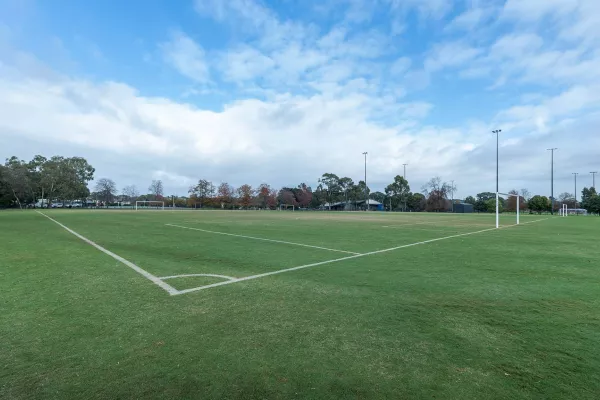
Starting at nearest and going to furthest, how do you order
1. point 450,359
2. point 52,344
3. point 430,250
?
point 450,359
point 52,344
point 430,250

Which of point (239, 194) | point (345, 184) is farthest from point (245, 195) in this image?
point (345, 184)

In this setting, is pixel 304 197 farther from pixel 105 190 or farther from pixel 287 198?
pixel 105 190

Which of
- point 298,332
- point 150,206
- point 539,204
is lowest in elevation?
point 150,206

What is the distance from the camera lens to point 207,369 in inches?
111

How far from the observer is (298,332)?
3.67 meters

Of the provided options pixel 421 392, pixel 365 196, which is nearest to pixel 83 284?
pixel 421 392

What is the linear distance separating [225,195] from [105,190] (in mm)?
46317

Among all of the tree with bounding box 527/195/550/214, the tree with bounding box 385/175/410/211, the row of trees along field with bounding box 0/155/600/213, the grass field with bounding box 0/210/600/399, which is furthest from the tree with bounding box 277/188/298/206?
the grass field with bounding box 0/210/600/399

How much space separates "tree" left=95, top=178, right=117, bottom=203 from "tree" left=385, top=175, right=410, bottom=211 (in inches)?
3880

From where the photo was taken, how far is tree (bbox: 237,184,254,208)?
104 meters

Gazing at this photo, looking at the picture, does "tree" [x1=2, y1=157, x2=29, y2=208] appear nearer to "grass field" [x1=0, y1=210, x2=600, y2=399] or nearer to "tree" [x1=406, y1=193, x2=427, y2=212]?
"grass field" [x1=0, y1=210, x2=600, y2=399]

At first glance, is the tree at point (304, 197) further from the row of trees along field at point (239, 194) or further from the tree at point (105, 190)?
the tree at point (105, 190)

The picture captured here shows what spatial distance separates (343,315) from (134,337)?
2.53 meters

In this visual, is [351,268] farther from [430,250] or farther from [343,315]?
[430,250]
